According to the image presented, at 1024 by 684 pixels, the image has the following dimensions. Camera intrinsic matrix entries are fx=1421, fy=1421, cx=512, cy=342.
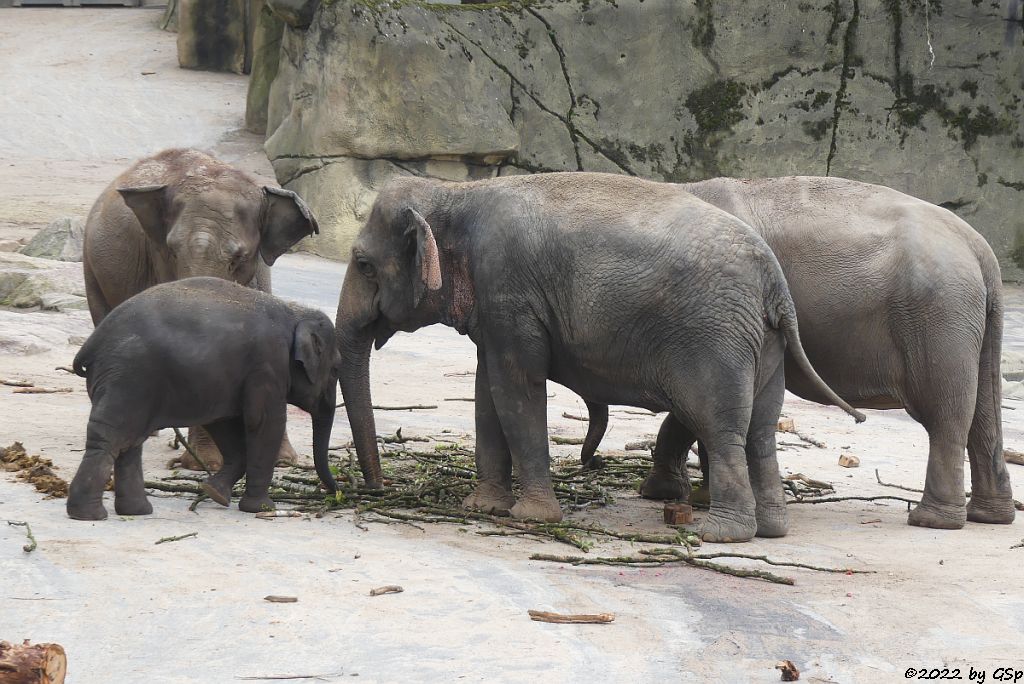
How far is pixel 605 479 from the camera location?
23.5ft

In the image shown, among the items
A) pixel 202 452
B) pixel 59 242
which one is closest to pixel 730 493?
pixel 202 452

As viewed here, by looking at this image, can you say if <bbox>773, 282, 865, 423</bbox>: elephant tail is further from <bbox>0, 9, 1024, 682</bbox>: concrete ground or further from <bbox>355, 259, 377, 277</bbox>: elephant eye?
<bbox>355, 259, 377, 277</bbox>: elephant eye

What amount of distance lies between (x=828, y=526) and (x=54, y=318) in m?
6.89

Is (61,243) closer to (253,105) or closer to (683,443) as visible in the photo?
(253,105)

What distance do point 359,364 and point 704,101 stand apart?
10286mm

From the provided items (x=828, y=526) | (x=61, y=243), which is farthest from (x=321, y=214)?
(x=828, y=526)

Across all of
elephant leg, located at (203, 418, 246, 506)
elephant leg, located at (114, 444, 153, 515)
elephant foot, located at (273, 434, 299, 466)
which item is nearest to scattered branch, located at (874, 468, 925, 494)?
elephant foot, located at (273, 434, 299, 466)

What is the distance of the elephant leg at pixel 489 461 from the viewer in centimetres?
625

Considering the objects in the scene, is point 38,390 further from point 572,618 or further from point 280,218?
point 572,618

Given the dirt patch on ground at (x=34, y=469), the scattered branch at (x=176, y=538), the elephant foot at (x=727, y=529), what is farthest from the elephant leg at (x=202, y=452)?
the elephant foot at (x=727, y=529)

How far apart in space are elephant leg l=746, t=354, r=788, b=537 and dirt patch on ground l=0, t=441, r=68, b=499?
2.86 meters

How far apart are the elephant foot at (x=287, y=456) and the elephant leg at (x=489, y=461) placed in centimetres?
115

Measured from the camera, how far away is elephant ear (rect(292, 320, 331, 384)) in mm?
5891

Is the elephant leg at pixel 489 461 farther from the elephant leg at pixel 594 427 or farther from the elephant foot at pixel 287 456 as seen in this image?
the elephant foot at pixel 287 456
